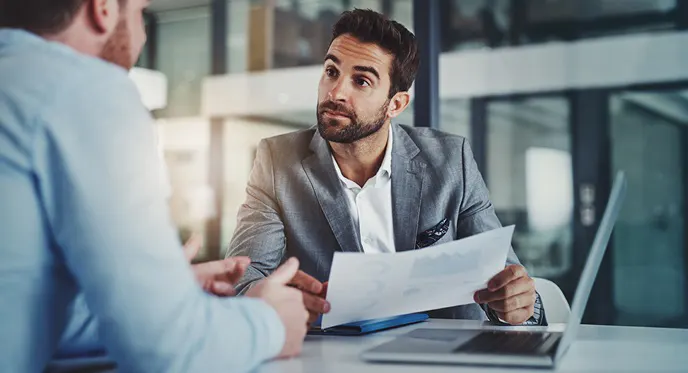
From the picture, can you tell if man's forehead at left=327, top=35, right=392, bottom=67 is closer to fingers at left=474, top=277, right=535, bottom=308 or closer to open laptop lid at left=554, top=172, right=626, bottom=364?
fingers at left=474, top=277, right=535, bottom=308

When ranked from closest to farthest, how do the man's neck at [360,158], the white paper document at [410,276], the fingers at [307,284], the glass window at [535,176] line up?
the white paper document at [410,276], the fingers at [307,284], the man's neck at [360,158], the glass window at [535,176]

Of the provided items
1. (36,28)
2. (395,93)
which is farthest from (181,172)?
(36,28)

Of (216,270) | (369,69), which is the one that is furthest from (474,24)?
(216,270)

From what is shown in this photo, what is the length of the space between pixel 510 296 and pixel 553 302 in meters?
0.53

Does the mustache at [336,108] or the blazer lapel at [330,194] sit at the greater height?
the mustache at [336,108]

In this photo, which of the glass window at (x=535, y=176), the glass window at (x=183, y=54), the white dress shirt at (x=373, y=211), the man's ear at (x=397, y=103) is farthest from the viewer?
the glass window at (x=183, y=54)

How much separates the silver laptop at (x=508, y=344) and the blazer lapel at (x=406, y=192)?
2.79 feet

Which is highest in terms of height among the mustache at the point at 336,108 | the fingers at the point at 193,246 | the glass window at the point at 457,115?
the glass window at the point at 457,115

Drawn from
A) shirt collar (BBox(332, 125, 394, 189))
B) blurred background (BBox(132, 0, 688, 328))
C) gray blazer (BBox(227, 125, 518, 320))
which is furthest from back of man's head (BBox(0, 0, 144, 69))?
blurred background (BBox(132, 0, 688, 328))

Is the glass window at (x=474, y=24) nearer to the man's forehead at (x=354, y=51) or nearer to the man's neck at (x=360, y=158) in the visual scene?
the man's forehead at (x=354, y=51)

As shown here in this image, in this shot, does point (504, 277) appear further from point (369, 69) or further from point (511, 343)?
point (369, 69)

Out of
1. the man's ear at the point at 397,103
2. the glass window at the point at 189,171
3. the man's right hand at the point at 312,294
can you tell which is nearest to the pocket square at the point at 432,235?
the man's ear at the point at 397,103

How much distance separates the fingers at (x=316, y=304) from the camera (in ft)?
4.15

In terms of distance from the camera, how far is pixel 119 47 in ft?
3.30
